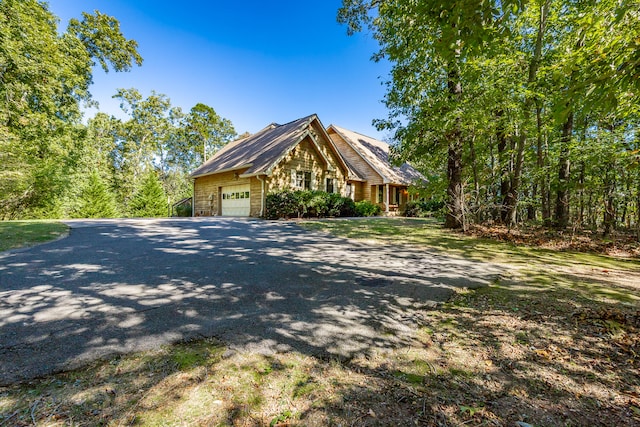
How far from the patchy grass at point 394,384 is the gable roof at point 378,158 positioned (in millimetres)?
18037

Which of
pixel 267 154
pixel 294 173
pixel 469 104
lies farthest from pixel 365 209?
pixel 469 104

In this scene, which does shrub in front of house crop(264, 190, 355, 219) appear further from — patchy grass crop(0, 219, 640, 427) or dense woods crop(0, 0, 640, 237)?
patchy grass crop(0, 219, 640, 427)

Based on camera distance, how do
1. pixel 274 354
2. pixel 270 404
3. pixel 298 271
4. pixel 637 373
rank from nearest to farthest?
1. pixel 270 404
2. pixel 637 373
3. pixel 274 354
4. pixel 298 271

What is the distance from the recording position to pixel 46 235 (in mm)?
7164

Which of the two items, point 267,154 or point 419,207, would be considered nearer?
point 267,154

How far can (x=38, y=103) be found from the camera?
1623 cm

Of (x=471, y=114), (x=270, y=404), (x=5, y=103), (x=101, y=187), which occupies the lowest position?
(x=270, y=404)

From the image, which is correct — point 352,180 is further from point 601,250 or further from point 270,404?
point 270,404

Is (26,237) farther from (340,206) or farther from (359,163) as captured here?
(359,163)

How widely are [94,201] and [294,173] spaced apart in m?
15.4

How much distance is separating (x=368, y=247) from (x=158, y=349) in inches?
209


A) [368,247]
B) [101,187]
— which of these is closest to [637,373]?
[368,247]

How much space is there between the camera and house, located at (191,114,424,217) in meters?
15.8

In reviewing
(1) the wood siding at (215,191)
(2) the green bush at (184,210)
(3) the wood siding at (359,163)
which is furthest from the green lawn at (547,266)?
(2) the green bush at (184,210)
